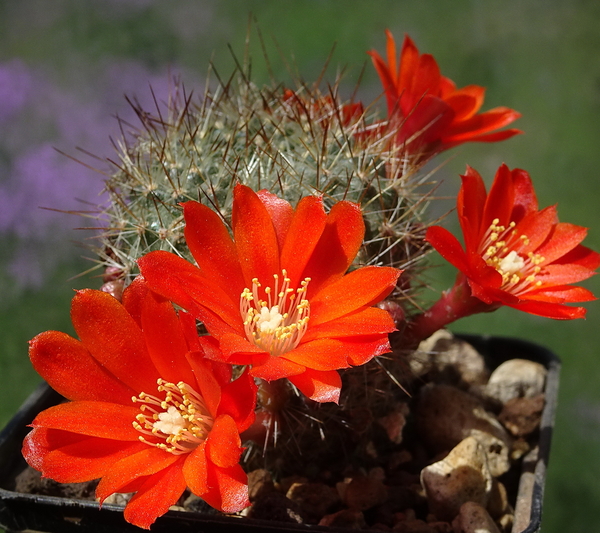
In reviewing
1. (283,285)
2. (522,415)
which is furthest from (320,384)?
(522,415)

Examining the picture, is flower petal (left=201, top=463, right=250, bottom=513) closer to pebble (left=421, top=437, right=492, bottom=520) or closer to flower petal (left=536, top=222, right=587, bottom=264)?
pebble (left=421, top=437, right=492, bottom=520)

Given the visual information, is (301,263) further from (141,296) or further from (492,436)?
(492,436)

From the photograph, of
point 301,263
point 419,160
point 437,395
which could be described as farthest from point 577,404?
point 301,263

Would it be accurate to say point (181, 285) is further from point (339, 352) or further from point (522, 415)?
point (522, 415)

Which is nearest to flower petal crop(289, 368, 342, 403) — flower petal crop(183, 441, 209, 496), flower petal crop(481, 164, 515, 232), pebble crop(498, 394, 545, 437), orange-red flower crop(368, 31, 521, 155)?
flower petal crop(183, 441, 209, 496)

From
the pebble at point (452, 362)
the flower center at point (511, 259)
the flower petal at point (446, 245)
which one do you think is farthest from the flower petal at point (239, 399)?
the pebble at point (452, 362)

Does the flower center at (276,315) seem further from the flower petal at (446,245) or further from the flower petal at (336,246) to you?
the flower petal at (446,245)

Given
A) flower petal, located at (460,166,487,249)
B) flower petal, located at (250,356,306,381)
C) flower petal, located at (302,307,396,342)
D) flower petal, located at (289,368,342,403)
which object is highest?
flower petal, located at (460,166,487,249)
